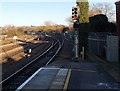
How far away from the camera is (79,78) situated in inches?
420

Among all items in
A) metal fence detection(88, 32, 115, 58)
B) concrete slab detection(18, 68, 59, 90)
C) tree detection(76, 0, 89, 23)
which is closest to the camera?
concrete slab detection(18, 68, 59, 90)

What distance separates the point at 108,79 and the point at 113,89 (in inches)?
78.1

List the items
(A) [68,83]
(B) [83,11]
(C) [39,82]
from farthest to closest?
(B) [83,11] → (C) [39,82] → (A) [68,83]

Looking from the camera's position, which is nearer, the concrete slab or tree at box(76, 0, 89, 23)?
the concrete slab

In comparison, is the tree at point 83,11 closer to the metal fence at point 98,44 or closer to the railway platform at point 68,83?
the metal fence at point 98,44

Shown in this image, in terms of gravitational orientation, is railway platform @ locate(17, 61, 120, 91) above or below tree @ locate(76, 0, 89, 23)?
below

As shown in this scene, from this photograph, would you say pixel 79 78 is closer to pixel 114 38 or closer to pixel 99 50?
pixel 114 38

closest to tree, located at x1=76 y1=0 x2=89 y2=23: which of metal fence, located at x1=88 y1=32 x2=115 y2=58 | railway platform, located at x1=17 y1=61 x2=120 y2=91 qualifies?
metal fence, located at x1=88 y1=32 x2=115 y2=58

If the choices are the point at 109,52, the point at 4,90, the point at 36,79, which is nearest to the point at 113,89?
the point at 36,79

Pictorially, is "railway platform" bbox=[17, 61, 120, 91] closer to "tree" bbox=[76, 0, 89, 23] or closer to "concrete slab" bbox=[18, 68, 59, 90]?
"concrete slab" bbox=[18, 68, 59, 90]

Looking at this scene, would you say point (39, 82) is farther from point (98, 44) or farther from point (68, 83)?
point (98, 44)

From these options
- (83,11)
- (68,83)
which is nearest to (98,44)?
(83,11)

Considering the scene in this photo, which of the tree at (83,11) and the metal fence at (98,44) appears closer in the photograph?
the metal fence at (98,44)

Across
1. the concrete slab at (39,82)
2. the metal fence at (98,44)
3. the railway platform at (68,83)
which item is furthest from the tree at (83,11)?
the concrete slab at (39,82)
